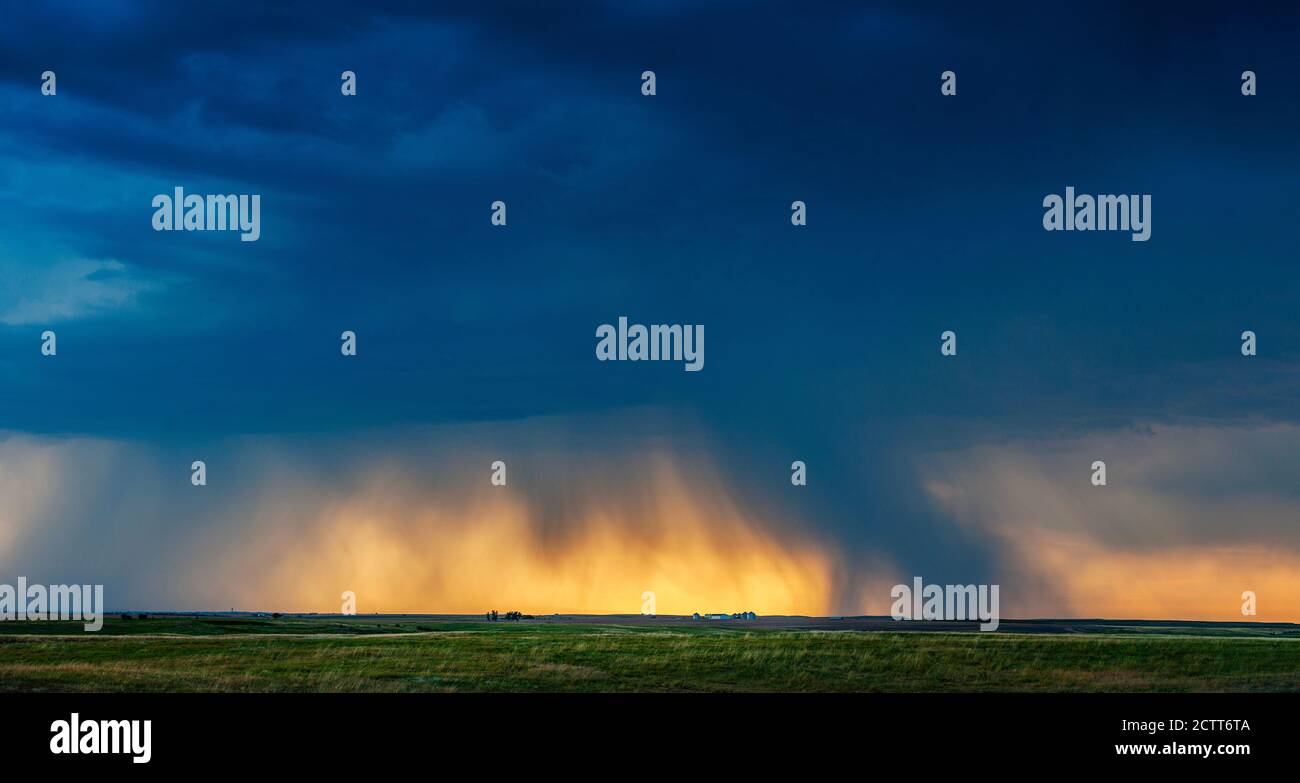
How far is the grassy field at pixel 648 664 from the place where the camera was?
62.8 meters

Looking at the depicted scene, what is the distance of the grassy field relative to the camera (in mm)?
62812

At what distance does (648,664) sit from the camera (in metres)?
72.2
